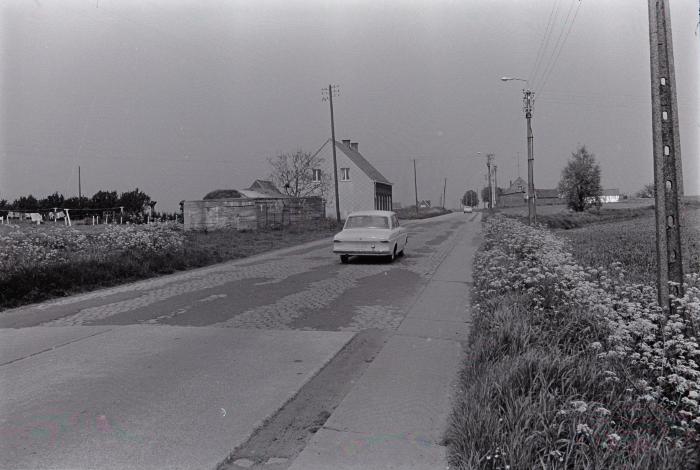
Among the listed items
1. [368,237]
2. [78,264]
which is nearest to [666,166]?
[368,237]

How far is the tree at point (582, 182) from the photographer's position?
71375 mm

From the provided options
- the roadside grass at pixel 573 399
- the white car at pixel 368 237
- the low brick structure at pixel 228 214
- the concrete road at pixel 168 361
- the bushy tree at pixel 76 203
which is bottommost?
the concrete road at pixel 168 361

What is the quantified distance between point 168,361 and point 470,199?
161892 millimetres

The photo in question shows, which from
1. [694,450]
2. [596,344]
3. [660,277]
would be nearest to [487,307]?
[660,277]

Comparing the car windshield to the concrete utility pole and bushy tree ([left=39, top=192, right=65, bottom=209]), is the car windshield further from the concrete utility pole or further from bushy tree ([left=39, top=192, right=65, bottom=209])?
bushy tree ([left=39, top=192, right=65, bottom=209])

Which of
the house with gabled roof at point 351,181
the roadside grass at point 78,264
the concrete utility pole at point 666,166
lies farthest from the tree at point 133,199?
the concrete utility pole at point 666,166

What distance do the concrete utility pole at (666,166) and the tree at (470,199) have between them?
156380 mm

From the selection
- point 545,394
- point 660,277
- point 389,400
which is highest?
point 660,277

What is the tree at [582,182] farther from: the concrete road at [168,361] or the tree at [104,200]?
the concrete road at [168,361]

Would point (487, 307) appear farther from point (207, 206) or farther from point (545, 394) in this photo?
point (207, 206)

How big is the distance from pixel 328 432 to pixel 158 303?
6.69 meters

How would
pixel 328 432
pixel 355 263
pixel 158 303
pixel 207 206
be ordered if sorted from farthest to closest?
pixel 207 206, pixel 355 263, pixel 158 303, pixel 328 432

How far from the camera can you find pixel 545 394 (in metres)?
3.68

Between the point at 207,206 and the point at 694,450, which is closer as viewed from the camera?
the point at 694,450
